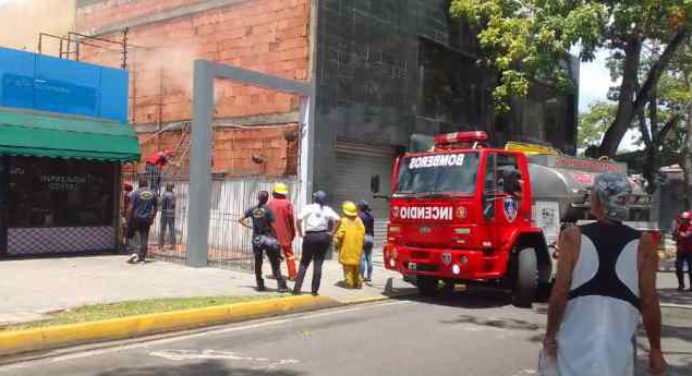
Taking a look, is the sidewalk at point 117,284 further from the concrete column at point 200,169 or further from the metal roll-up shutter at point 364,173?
the metal roll-up shutter at point 364,173

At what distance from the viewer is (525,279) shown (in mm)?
10898

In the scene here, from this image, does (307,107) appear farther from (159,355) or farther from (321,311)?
(159,355)

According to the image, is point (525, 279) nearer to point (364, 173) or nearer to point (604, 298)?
point (604, 298)

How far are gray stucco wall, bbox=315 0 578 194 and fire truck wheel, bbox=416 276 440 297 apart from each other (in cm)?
518

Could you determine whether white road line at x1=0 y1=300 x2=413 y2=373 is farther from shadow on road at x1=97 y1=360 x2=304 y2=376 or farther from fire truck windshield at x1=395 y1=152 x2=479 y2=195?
fire truck windshield at x1=395 y1=152 x2=479 y2=195

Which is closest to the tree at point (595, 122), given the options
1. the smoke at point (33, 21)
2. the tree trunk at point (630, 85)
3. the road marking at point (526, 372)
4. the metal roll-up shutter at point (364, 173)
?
the tree trunk at point (630, 85)

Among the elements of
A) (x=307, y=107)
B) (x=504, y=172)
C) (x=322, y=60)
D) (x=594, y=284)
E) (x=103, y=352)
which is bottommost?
(x=103, y=352)

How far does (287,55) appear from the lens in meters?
17.1

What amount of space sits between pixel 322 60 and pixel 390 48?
269cm

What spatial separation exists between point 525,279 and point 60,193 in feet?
32.3

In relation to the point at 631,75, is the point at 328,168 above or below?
below

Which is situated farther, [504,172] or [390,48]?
[390,48]

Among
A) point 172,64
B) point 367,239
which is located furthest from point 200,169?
point 172,64

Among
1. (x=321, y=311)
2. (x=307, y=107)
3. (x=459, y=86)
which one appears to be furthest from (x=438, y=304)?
(x=459, y=86)
